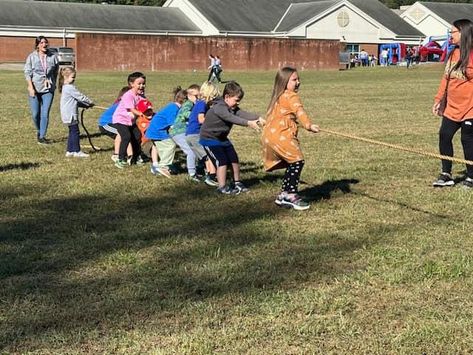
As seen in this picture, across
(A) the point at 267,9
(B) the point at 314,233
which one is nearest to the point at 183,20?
(A) the point at 267,9

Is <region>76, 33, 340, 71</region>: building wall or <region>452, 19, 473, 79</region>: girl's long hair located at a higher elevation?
<region>76, 33, 340, 71</region>: building wall

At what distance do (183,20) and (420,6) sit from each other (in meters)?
35.2

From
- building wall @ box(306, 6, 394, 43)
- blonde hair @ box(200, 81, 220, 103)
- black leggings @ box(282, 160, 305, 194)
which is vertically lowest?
black leggings @ box(282, 160, 305, 194)

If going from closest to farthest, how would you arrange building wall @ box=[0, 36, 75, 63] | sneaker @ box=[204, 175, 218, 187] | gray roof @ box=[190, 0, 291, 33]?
sneaker @ box=[204, 175, 218, 187] < building wall @ box=[0, 36, 75, 63] < gray roof @ box=[190, 0, 291, 33]

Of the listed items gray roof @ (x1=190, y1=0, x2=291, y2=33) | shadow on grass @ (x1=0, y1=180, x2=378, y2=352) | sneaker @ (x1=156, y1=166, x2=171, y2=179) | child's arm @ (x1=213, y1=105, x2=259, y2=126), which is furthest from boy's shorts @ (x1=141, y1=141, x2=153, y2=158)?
gray roof @ (x1=190, y1=0, x2=291, y2=33)

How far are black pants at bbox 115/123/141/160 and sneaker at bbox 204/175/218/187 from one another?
1.60 meters

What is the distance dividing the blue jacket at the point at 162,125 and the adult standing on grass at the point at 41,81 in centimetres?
344

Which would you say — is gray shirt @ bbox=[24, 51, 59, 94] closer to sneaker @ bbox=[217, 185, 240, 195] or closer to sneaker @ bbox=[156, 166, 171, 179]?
sneaker @ bbox=[156, 166, 171, 179]

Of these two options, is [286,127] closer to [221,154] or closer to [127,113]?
[221,154]

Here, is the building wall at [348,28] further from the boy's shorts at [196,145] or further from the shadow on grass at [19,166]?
the boy's shorts at [196,145]

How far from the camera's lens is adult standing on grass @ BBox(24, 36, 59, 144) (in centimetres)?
1192

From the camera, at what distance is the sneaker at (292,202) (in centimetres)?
714

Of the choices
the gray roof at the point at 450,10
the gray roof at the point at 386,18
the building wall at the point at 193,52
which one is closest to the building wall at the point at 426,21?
the gray roof at the point at 450,10

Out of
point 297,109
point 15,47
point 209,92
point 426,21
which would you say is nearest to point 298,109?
point 297,109
